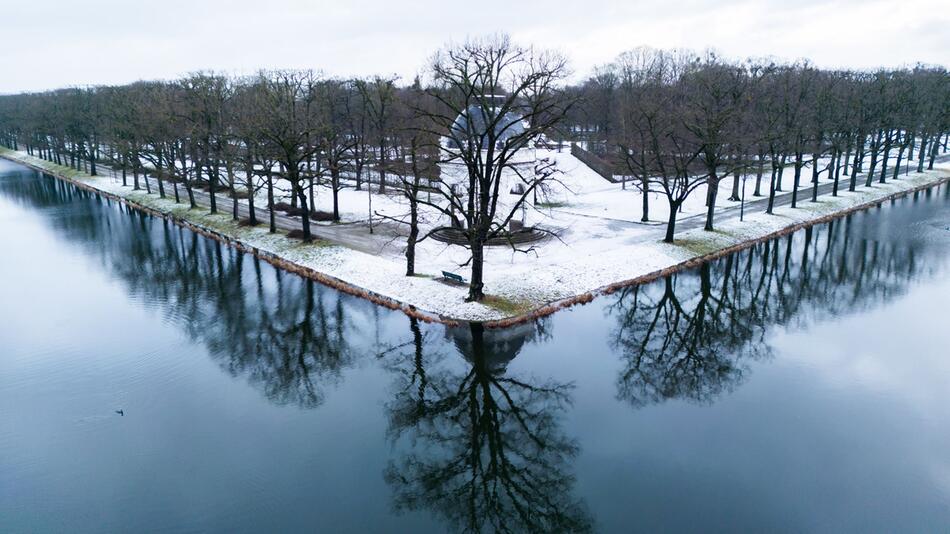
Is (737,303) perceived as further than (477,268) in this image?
Yes

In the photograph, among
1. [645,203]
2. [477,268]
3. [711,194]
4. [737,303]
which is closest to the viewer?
[477,268]

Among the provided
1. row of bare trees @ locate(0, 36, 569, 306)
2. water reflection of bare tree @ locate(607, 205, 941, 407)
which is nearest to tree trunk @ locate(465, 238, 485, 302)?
row of bare trees @ locate(0, 36, 569, 306)

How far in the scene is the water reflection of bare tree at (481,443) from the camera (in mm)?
15359

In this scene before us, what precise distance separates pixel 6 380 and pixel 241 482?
13.2 m

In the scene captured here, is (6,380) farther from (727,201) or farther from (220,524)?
(727,201)

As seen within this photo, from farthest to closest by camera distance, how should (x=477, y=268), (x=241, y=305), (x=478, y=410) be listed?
(x=241, y=305) → (x=477, y=268) → (x=478, y=410)

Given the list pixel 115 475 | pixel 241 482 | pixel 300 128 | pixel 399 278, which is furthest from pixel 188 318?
pixel 300 128

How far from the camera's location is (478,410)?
20.3 metres

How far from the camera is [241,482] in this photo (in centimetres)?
1612

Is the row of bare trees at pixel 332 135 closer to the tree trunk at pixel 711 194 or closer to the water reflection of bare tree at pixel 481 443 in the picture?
the water reflection of bare tree at pixel 481 443

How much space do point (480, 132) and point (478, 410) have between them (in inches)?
1406

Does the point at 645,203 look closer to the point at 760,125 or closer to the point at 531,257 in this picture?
the point at 531,257

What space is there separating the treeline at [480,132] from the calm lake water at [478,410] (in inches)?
295

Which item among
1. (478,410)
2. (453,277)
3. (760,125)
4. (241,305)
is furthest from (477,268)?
(760,125)
